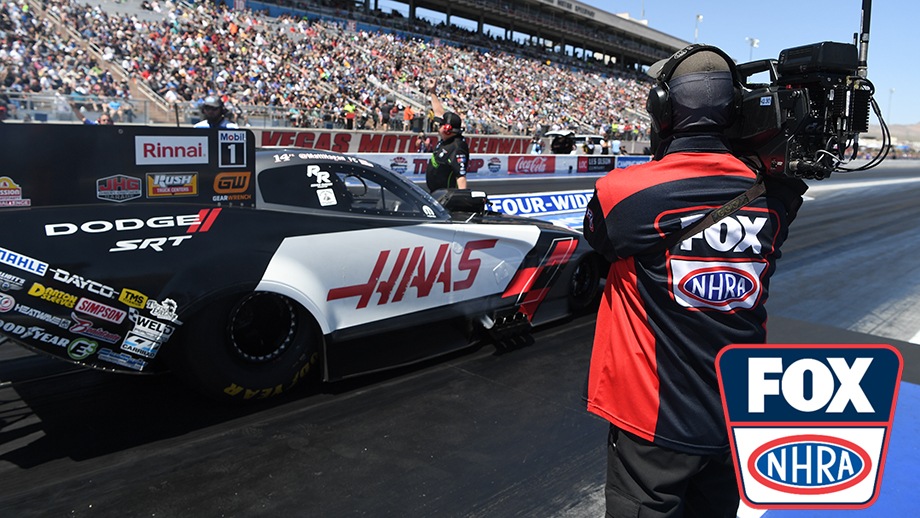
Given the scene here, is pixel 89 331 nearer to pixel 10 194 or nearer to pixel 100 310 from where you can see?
pixel 100 310

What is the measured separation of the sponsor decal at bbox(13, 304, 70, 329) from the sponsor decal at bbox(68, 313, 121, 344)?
33mm

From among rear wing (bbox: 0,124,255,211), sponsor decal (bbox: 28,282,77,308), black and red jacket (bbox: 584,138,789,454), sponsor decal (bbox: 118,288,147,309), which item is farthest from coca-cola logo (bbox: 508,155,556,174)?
black and red jacket (bbox: 584,138,789,454)

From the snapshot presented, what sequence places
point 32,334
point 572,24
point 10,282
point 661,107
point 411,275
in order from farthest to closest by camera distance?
point 572,24, point 411,275, point 32,334, point 10,282, point 661,107

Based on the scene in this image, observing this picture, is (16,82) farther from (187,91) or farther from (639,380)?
(639,380)

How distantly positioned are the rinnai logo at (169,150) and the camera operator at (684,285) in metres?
2.62

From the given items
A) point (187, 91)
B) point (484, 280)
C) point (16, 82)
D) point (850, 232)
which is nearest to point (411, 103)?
point (187, 91)

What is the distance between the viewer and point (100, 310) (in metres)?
3.18

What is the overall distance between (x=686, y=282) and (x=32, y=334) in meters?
2.91

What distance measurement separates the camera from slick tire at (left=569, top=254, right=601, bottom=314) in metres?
5.92

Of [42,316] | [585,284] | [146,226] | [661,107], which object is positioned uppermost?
[661,107]

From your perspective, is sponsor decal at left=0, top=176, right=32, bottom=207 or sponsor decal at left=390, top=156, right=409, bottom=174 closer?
sponsor decal at left=0, top=176, right=32, bottom=207

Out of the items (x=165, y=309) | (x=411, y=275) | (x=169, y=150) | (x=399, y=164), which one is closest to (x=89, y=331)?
(x=165, y=309)

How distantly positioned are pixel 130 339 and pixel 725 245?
9.38ft

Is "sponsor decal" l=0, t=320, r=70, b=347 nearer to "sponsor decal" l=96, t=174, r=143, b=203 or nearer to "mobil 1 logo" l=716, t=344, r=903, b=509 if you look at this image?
"sponsor decal" l=96, t=174, r=143, b=203
